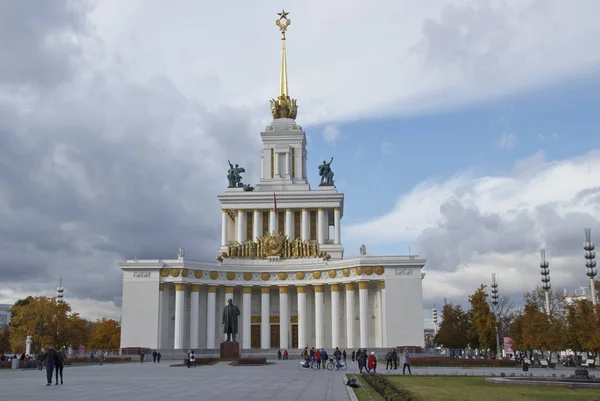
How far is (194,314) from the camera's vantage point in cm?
6275

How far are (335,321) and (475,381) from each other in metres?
36.2

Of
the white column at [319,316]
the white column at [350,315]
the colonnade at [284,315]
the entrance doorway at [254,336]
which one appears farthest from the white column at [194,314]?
the white column at [350,315]

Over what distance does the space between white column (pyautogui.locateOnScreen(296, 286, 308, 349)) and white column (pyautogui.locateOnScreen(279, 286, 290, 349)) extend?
133 cm

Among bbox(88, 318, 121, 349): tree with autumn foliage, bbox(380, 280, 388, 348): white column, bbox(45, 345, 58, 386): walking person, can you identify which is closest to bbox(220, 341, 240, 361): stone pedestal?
bbox(380, 280, 388, 348): white column

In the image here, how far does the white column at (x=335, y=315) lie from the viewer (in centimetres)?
6235

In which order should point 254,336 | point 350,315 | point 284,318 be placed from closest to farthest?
point 350,315 < point 284,318 < point 254,336

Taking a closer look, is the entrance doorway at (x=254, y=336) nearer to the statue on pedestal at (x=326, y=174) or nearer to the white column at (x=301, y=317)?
the white column at (x=301, y=317)

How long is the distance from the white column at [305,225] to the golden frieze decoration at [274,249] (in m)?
2.79

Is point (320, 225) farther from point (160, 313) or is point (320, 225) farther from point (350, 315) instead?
point (160, 313)

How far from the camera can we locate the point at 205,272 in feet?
210

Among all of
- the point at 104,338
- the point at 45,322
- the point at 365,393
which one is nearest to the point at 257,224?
the point at 45,322

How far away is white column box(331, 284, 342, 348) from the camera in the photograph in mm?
62347

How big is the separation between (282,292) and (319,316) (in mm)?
4614

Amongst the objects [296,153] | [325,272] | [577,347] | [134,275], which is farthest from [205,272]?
[577,347]
